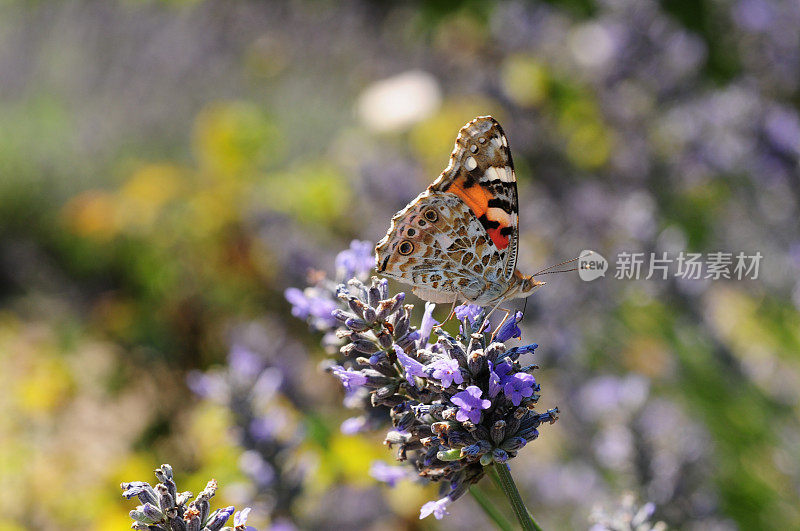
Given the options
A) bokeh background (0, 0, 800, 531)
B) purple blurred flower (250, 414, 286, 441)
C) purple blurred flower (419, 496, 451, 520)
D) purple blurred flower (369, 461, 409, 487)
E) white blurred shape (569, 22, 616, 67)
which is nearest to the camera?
purple blurred flower (419, 496, 451, 520)

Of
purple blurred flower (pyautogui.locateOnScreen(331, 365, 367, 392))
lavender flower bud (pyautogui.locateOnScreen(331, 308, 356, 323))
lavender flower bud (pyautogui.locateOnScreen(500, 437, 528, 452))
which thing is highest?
lavender flower bud (pyautogui.locateOnScreen(331, 308, 356, 323))

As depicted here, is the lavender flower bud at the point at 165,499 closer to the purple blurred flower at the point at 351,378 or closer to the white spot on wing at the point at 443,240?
the purple blurred flower at the point at 351,378

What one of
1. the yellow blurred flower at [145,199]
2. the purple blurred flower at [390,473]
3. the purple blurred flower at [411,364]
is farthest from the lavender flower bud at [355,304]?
the yellow blurred flower at [145,199]

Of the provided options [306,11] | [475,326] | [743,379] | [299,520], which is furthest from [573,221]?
[306,11]

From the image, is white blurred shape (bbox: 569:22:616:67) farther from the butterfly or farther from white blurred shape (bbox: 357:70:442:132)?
the butterfly

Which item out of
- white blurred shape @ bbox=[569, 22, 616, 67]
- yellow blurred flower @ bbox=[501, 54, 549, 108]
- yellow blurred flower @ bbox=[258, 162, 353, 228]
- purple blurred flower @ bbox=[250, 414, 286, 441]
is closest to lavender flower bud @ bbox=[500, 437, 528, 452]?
purple blurred flower @ bbox=[250, 414, 286, 441]

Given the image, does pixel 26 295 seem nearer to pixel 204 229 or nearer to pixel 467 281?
pixel 204 229
